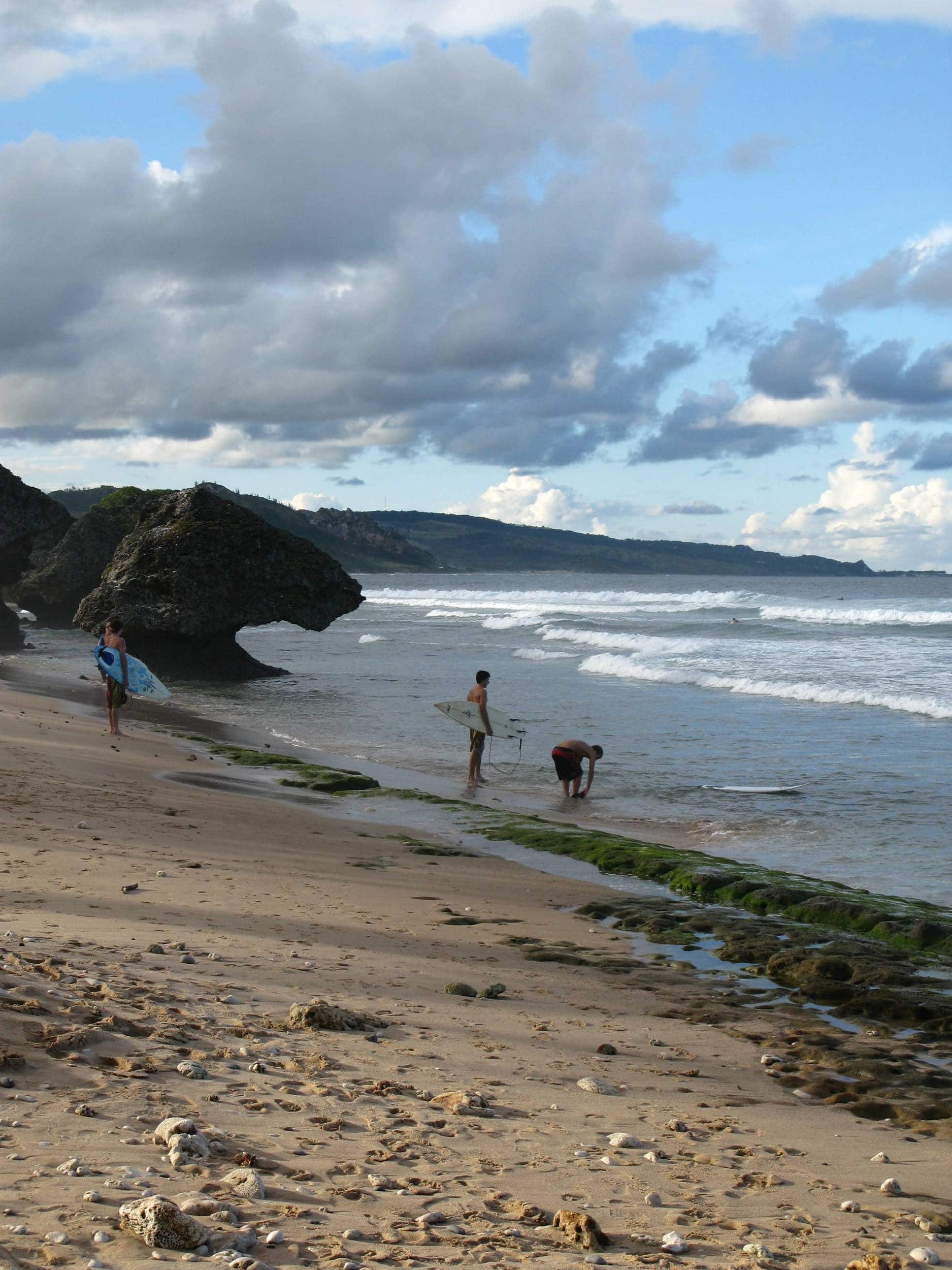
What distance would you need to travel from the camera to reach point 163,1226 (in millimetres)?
2988

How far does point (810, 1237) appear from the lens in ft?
11.6

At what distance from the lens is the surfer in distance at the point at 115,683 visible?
16797mm

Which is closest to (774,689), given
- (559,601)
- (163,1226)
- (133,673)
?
(133,673)

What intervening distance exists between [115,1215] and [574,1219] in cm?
132

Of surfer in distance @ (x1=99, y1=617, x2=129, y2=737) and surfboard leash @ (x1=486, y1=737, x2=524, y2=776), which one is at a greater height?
surfer in distance @ (x1=99, y1=617, x2=129, y2=737)

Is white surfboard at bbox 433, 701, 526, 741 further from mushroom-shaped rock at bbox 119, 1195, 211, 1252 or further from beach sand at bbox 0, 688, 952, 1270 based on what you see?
mushroom-shaped rock at bbox 119, 1195, 211, 1252

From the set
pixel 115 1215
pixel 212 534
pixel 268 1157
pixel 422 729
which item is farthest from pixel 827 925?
pixel 212 534

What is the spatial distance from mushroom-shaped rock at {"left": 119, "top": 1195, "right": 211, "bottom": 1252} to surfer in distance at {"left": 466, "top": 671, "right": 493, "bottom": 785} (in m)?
12.3

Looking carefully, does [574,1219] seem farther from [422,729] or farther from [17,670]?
[17,670]

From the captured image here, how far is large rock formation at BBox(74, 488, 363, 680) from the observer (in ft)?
87.9

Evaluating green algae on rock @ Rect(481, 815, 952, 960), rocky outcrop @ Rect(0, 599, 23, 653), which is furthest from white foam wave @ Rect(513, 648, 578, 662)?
green algae on rock @ Rect(481, 815, 952, 960)

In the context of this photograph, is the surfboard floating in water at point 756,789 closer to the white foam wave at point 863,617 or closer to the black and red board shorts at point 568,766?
the black and red board shorts at point 568,766

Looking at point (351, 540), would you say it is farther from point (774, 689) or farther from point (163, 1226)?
point (163, 1226)

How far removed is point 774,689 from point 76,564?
2985 centimetres
